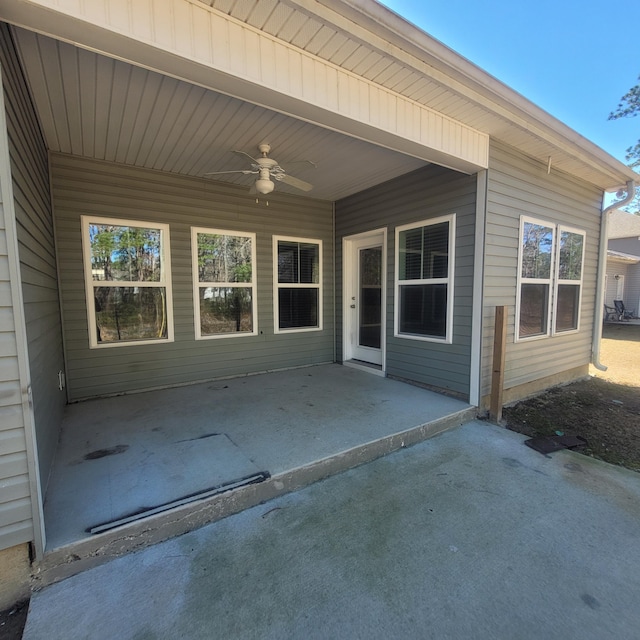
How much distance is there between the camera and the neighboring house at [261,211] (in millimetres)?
1807

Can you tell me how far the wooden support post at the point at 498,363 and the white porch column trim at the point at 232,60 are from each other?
6.22ft

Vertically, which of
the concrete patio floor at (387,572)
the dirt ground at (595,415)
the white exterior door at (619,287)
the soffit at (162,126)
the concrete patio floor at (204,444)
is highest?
the soffit at (162,126)

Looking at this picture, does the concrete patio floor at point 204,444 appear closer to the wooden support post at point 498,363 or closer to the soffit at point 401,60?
the wooden support post at point 498,363

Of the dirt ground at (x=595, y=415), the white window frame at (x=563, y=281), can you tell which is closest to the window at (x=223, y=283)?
the dirt ground at (x=595, y=415)

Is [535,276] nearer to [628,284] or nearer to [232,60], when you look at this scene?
[232,60]

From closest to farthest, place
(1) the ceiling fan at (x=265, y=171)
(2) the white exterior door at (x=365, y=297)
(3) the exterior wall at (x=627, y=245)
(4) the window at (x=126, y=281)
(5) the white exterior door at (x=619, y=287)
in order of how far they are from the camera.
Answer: (1) the ceiling fan at (x=265, y=171) → (4) the window at (x=126, y=281) → (2) the white exterior door at (x=365, y=297) → (5) the white exterior door at (x=619, y=287) → (3) the exterior wall at (x=627, y=245)

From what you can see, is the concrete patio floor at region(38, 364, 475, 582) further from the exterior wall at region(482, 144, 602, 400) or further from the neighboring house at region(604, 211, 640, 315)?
the neighboring house at region(604, 211, 640, 315)

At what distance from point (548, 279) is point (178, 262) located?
493cm

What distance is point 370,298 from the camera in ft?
16.9

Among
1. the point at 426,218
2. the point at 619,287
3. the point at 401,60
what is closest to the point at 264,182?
the point at 401,60

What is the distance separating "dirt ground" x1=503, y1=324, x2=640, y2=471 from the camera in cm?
305

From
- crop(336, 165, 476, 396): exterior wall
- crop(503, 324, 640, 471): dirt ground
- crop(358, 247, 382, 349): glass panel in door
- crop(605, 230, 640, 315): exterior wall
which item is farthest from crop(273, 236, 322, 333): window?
crop(605, 230, 640, 315): exterior wall

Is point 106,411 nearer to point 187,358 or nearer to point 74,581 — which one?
point 187,358

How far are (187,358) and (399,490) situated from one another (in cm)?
317
